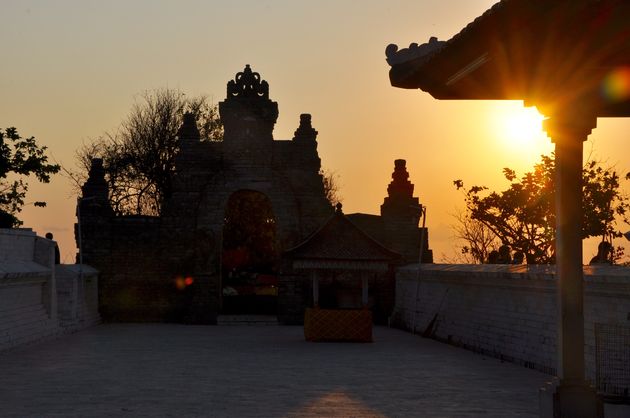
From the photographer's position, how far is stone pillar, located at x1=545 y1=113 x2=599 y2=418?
10023 millimetres

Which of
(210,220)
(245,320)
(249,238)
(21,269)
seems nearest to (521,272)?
(21,269)

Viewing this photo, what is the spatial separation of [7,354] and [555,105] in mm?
14839

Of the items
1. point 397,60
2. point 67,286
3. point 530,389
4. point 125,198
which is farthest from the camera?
point 125,198

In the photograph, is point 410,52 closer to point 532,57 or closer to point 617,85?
point 532,57

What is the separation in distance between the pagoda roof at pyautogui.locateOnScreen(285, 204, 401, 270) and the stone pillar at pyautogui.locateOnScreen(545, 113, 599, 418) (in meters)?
16.9

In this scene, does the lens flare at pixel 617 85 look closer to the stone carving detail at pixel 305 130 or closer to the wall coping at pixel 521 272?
the wall coping at pixel 521 272

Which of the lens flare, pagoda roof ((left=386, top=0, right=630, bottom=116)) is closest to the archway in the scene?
pagoda roof ((left=386, top=0, right=630, bottom=116))

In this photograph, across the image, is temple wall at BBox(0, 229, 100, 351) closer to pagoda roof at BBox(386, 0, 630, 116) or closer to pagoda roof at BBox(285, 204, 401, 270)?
pagoda roof at BBox(285, 204, 401, 270)

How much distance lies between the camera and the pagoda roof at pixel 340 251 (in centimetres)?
2709

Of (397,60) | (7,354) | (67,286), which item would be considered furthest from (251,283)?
(397,60)

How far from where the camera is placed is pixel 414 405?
13.7 m

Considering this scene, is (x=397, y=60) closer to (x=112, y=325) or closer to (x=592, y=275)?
(x=592, y=275)

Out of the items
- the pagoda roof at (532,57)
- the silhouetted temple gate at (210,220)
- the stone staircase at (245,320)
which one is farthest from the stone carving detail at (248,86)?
the pagoda roof at (532,57)

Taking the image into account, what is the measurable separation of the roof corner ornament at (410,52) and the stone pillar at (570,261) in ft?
4.57
